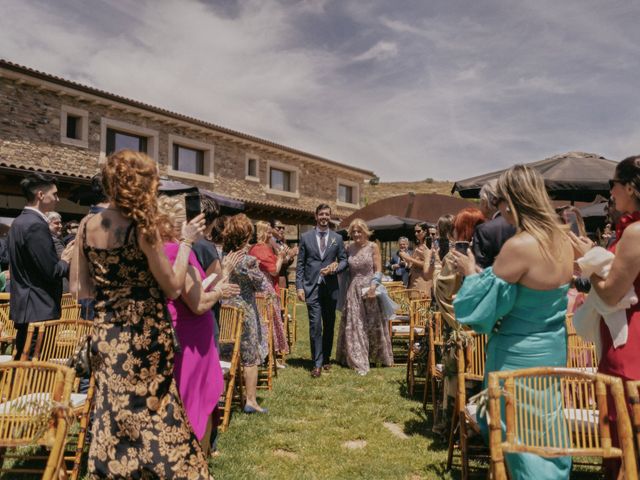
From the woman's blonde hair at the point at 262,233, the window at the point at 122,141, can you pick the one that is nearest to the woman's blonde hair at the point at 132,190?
the woman's blonde hair at the point at 262,233

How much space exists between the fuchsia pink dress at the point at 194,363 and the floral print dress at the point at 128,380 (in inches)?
21.6

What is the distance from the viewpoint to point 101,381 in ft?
7.81

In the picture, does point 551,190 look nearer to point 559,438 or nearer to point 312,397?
point 312,397

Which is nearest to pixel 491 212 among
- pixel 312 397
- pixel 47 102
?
pixel 312 397

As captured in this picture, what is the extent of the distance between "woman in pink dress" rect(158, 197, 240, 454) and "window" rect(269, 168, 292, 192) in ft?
60.3

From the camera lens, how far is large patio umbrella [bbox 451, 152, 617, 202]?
5.84m

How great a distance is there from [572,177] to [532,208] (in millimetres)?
4090

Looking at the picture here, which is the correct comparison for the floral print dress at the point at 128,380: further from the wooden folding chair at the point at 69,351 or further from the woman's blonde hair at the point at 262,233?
the woman's blonde hair at the point at 262,233

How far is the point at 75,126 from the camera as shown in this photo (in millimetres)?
14445

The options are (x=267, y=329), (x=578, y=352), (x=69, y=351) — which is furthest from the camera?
(x=267, y=329)

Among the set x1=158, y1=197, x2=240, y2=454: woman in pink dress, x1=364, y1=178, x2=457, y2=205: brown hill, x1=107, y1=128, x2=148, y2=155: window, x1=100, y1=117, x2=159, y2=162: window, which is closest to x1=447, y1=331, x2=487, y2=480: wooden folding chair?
x1=158, y1=197, x2=240, y2=454: woman in pink dress

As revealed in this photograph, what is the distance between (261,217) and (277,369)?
12982 millimetres

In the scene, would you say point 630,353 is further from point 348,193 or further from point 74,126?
point 348,193

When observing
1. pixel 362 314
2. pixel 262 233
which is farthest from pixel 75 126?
pixel 362 314
